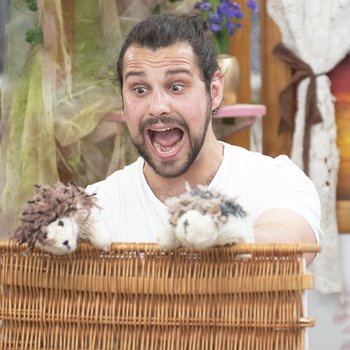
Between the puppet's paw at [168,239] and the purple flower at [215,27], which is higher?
the purple flower at [215,27]

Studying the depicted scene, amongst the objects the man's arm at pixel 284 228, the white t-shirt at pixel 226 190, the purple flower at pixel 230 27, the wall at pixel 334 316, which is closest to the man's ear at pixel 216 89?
the white t-shirt at pixel 226 190

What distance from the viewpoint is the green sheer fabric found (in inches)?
104

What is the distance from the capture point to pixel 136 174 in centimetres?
193

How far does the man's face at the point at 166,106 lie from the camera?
5.52 ft

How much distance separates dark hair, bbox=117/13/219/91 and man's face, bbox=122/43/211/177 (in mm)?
17

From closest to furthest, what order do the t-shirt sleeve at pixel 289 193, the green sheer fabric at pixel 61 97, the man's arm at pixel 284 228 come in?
the man's arm at pixel 284 228
the t-shirt sleeve at pixel 289 193
the green sheer fabric at pixel 61 97

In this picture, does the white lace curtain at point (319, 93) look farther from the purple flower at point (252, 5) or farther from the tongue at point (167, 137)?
the tongue at point (167, 137)

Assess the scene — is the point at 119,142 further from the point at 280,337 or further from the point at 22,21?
the point at 280,337

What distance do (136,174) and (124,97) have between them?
24cm

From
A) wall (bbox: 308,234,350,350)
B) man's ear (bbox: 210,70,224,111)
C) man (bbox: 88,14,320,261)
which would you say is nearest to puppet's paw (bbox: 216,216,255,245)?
man (bbox: 88,14,320,261)

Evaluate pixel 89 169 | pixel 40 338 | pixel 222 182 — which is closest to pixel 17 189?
pixel 89 169

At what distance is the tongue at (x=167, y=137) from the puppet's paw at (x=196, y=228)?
1.94 ft

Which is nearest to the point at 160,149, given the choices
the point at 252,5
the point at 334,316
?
the point at 252,5

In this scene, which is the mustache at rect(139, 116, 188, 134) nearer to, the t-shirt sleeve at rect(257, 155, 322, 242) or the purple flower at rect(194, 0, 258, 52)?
the t-shirt sleeve at rect(257, 155, 322, 242)
